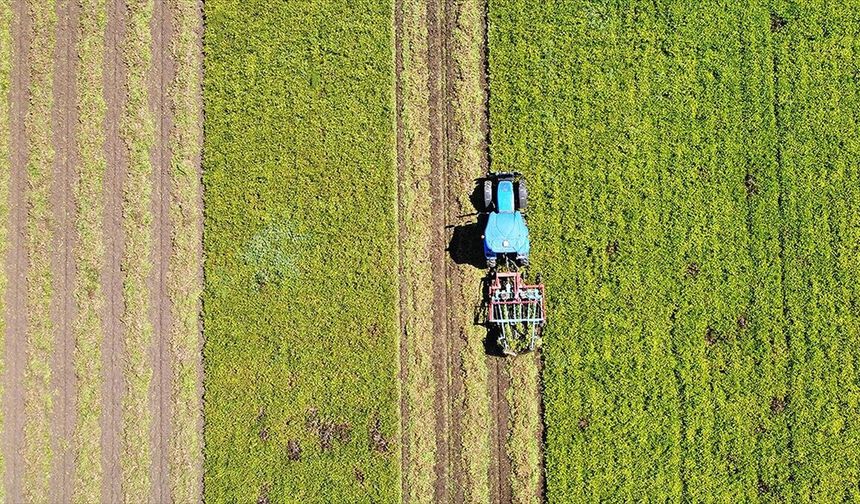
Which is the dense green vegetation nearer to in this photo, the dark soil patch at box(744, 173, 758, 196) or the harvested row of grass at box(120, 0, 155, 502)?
the harvested row of grass at box(120, 0, 155, 502)

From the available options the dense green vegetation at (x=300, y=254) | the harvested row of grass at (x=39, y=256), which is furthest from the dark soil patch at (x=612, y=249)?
the harvested row of grass at (x=39, y=256)

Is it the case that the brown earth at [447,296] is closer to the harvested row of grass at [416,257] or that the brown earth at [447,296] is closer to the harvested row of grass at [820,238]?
the harvested row of grass at [416,257]

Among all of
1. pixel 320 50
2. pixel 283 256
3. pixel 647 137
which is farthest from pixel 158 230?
pixel 647 137

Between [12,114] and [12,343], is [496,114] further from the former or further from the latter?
[12,343]

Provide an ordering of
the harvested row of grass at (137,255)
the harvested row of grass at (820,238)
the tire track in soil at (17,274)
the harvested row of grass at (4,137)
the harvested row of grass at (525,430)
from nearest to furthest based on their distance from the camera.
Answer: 1. the harvested row of grass at (820,238)
2. the harvested row of grass at (525,430)
3. the harvested row of grass at (137,255)
4. the tire track in soil at (17,274)
5. the harvested row of grass at (4,137)

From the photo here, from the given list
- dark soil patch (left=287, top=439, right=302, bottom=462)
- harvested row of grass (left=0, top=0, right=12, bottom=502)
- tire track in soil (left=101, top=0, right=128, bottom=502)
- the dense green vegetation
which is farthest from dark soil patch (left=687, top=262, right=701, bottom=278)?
harvested row of grass (left=0, top=0, right=12, bottom=502)

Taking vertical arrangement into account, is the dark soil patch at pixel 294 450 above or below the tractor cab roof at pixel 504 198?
below
